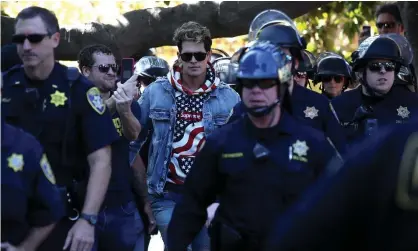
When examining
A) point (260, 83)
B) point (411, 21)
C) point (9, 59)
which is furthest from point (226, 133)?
point (411, 21)

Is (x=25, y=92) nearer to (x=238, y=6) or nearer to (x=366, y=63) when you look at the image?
(x=366, y=63)

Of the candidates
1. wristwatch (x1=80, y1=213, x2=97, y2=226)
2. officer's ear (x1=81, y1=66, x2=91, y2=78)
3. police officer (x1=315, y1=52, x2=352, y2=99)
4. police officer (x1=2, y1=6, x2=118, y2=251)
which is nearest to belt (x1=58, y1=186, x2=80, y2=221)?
police officer (x1=2, y1=6, x2=118, y2=251)

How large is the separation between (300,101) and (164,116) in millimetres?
1440

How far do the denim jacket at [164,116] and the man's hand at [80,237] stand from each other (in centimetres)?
174

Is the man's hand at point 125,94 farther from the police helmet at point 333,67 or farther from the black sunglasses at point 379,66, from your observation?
the police helmet at point 333,67

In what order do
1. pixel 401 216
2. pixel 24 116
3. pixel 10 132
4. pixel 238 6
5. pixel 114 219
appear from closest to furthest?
pixel 401 216, pixel 10 132, pixel 24 116, pixel 114 219, pixel 238 6

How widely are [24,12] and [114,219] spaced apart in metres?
1.57

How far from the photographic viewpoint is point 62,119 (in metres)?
5.71

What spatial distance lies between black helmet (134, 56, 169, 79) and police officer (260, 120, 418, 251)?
314 inches

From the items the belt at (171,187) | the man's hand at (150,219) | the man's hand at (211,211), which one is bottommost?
the man's hand at (150,219)

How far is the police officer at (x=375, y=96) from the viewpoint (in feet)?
24.3

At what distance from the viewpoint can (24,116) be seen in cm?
562

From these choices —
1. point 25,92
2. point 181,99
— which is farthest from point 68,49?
point 25,92

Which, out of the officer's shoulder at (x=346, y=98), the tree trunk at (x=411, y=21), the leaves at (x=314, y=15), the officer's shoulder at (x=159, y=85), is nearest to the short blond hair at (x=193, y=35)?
the officer's shoulder at (x=159, y=85)
